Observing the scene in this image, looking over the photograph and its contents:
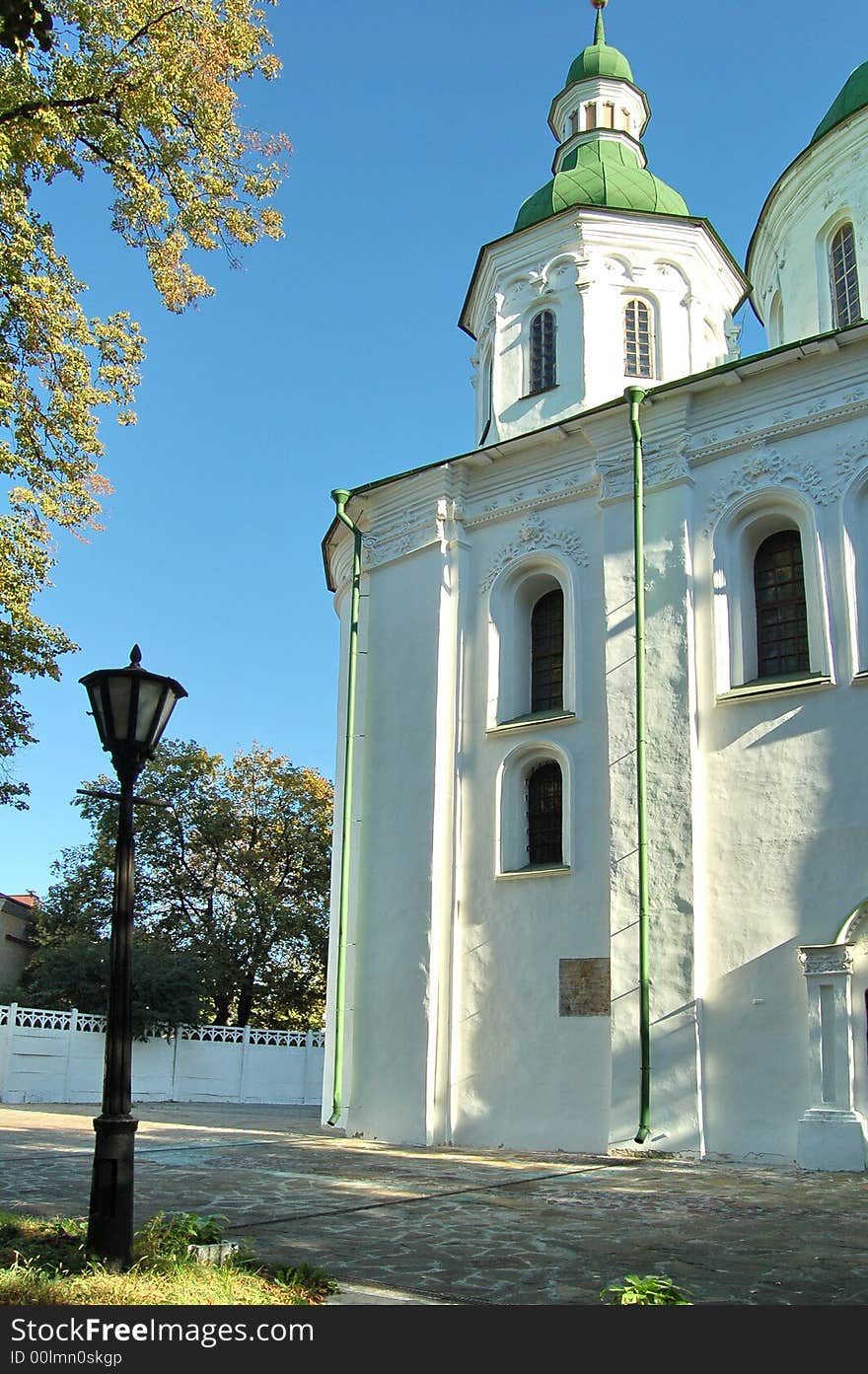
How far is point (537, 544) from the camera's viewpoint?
15.9 m

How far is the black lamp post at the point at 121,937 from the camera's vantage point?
542 cm

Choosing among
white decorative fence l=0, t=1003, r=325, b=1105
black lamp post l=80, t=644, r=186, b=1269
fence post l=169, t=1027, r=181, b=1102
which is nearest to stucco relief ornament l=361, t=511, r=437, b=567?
black lamp post l=80, t=644, r=186, b=1269

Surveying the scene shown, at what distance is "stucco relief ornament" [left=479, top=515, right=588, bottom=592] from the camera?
612 inches

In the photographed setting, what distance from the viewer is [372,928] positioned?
15711 millimetres

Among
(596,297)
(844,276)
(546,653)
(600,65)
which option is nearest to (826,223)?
(844,276)

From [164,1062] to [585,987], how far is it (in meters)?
14.6

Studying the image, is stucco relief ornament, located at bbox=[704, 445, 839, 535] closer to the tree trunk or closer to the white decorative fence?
the white decorative fence

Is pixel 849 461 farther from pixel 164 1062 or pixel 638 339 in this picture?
pixel 164 1062

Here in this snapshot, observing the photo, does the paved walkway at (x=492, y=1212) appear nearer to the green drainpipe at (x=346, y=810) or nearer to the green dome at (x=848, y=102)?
the green drainpipe at (x=346, y=810)

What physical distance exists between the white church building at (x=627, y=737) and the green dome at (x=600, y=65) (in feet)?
16.0

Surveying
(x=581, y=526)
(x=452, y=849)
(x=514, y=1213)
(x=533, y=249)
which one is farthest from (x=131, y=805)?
(x=533, y=249)

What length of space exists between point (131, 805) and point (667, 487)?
10.2 metres

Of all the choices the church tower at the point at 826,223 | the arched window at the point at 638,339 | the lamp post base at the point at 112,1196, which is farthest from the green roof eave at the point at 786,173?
the lamp post base at the point at 112,1196

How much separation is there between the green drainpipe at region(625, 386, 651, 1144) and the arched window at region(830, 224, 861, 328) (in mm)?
4354
